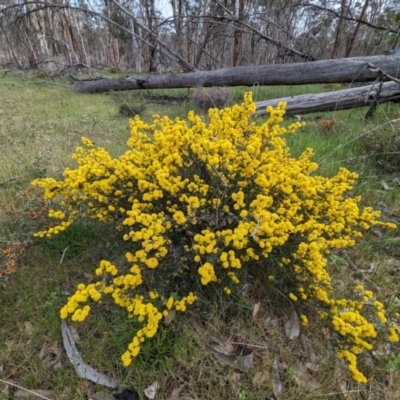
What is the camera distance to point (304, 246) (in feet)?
4.51

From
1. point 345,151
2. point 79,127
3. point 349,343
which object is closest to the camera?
point 349,343

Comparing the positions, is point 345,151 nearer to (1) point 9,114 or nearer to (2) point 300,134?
(2) point 300,134

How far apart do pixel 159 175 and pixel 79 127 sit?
3862 millimetres

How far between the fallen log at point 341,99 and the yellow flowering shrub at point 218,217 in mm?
2921

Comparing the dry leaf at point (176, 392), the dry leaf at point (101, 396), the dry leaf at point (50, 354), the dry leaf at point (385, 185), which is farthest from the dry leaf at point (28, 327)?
the dry leaf at point (385, 185)

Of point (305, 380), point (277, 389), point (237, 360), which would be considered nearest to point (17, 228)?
point (237, 360)

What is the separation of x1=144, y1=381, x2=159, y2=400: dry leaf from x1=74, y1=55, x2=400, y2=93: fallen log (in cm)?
456

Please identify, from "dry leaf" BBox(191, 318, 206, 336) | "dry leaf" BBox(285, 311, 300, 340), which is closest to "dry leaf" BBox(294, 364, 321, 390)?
"dry leaf" BBox(285, 311, 300, 340)

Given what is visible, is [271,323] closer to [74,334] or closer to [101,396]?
[101,396]

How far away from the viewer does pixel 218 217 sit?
1.56 meters

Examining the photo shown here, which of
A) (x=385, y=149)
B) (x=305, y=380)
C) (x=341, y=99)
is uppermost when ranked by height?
(x=341, y=99)

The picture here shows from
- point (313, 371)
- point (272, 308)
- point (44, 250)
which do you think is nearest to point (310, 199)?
point (272, 308)

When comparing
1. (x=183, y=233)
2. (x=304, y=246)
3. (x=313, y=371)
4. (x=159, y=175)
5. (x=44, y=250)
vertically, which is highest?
(x=159, y=175)

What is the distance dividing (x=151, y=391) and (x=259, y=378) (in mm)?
513
